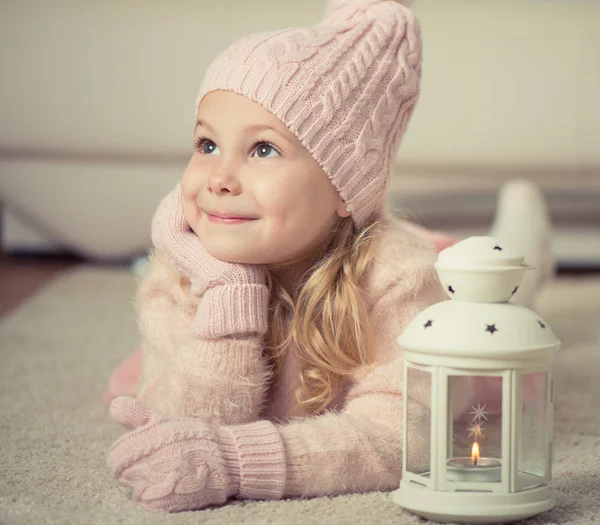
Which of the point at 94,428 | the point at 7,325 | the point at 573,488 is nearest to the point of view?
the point at 573,488

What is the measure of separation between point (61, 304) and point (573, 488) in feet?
4.19

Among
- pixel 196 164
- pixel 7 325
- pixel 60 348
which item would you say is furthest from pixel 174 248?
pixel 7 325

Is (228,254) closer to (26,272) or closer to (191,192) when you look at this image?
(191,192)

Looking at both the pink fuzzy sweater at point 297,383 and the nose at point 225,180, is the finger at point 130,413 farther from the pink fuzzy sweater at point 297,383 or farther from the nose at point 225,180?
the nose at point 225,180

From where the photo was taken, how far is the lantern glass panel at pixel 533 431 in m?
0.74

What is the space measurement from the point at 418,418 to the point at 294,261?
0.27 m

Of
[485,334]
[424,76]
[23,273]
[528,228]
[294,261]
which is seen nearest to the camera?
[485,334]

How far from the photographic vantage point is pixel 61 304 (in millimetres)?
1852

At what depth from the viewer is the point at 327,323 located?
95cm

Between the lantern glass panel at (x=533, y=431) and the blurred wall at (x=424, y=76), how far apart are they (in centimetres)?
142

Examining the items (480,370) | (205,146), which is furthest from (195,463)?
(205,146)

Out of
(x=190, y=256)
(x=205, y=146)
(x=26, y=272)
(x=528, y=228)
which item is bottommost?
(x=26, y=272)

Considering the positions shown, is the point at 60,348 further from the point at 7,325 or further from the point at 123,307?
the point at 123,307

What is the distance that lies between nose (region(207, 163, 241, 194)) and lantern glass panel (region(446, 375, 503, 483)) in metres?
0.30
